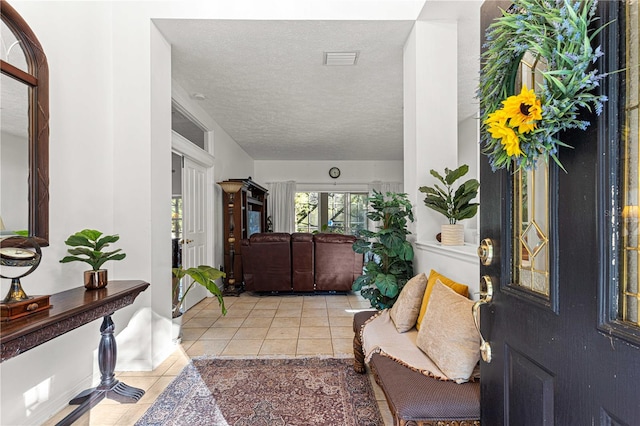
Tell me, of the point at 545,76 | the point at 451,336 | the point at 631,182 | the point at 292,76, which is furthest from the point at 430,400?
the point at 292,76

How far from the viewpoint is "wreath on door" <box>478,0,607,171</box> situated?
60 centimetres

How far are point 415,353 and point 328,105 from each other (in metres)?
3.40

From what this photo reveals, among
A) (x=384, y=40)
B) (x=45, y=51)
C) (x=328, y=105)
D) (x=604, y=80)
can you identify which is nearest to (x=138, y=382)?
(x=45, y=51)

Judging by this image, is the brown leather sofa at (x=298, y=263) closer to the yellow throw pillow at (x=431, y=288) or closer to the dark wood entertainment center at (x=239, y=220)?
the dark wood entertainment center at (x=239, y=220)

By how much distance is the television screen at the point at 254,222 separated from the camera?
5992 millimetres

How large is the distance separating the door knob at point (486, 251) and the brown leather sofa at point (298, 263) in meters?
3.74

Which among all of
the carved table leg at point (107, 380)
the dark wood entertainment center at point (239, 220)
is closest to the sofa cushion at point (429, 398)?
the carved table leg at point (107, 380)

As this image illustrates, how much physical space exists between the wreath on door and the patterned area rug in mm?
1685

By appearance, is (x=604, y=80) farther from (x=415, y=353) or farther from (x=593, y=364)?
(x=415, y=353)

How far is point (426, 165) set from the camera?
254cm

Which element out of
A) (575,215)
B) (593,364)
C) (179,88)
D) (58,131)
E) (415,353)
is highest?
(179,88)

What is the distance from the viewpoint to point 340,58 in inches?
117

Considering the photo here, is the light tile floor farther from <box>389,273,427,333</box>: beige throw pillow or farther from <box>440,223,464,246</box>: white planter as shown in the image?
<box>440,223,464,246</box>: white planter

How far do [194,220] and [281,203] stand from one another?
3.41 meters
